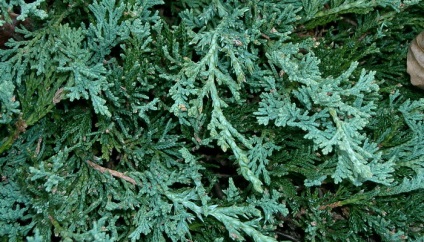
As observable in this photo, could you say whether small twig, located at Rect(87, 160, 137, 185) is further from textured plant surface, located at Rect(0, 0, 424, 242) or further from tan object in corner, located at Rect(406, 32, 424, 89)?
tan object in corner, located at Rect(406, 32, 424, 89)

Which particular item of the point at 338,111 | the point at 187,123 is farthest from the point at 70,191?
the point at 338,111

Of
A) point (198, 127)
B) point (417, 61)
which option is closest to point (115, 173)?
point (198, 127)

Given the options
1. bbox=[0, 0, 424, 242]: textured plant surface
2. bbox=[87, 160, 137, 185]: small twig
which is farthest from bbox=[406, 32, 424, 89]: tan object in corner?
bbox=[87, 160, 137, 185]: small twig

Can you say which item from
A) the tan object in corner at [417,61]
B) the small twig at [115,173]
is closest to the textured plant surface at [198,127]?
the small twig at [115,173]

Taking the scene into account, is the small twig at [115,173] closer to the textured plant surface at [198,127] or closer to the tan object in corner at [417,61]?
the textured plant surface at [198,127]

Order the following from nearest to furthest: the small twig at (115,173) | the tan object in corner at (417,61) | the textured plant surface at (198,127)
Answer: the textured plant surface at (198,127) → the small twig at (115,173) → the tan object in corner at (417,61)

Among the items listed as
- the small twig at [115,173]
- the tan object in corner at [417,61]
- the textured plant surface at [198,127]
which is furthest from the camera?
the tan object in corner at [417,61]

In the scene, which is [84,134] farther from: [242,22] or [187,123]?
[242,22]
